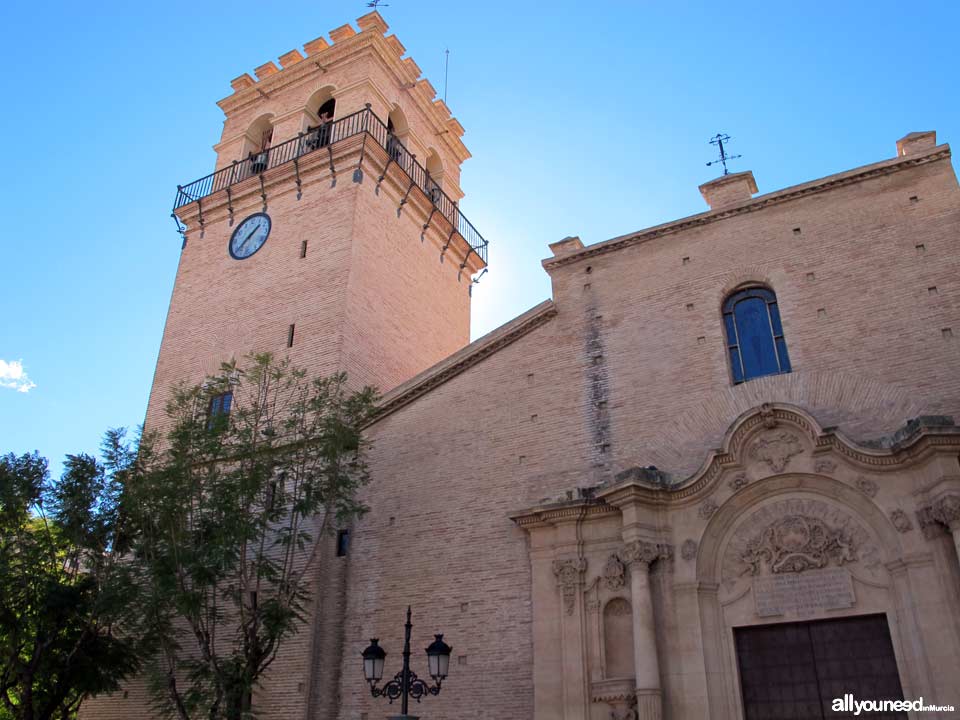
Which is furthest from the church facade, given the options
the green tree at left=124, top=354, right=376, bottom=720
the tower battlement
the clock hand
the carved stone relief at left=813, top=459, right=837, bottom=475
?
the tower battlement

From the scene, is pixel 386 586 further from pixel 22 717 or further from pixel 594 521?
pixel 22 717

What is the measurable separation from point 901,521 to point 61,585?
13061 millimetres

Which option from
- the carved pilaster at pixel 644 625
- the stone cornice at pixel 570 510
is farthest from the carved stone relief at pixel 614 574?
the stone cornice at pixel 570 510

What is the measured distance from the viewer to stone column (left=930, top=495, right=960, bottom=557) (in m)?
10.3

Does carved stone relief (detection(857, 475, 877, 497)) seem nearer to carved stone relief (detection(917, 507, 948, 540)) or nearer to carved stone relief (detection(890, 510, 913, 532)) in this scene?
carved stone relief (detection(890, 510, 913, 532))

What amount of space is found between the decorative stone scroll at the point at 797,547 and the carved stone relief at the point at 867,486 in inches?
24.7

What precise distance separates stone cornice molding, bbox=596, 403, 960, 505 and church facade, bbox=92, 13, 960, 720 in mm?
35

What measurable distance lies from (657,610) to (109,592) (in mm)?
8402

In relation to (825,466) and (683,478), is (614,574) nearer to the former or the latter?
(683,478)

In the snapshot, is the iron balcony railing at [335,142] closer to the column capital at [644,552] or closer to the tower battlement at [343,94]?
the tower battlement at [343,94]

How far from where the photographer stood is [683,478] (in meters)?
12.6

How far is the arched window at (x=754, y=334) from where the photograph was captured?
1338 cm

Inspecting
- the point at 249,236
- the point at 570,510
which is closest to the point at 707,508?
the point at 570,510

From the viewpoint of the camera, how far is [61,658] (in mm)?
14320
